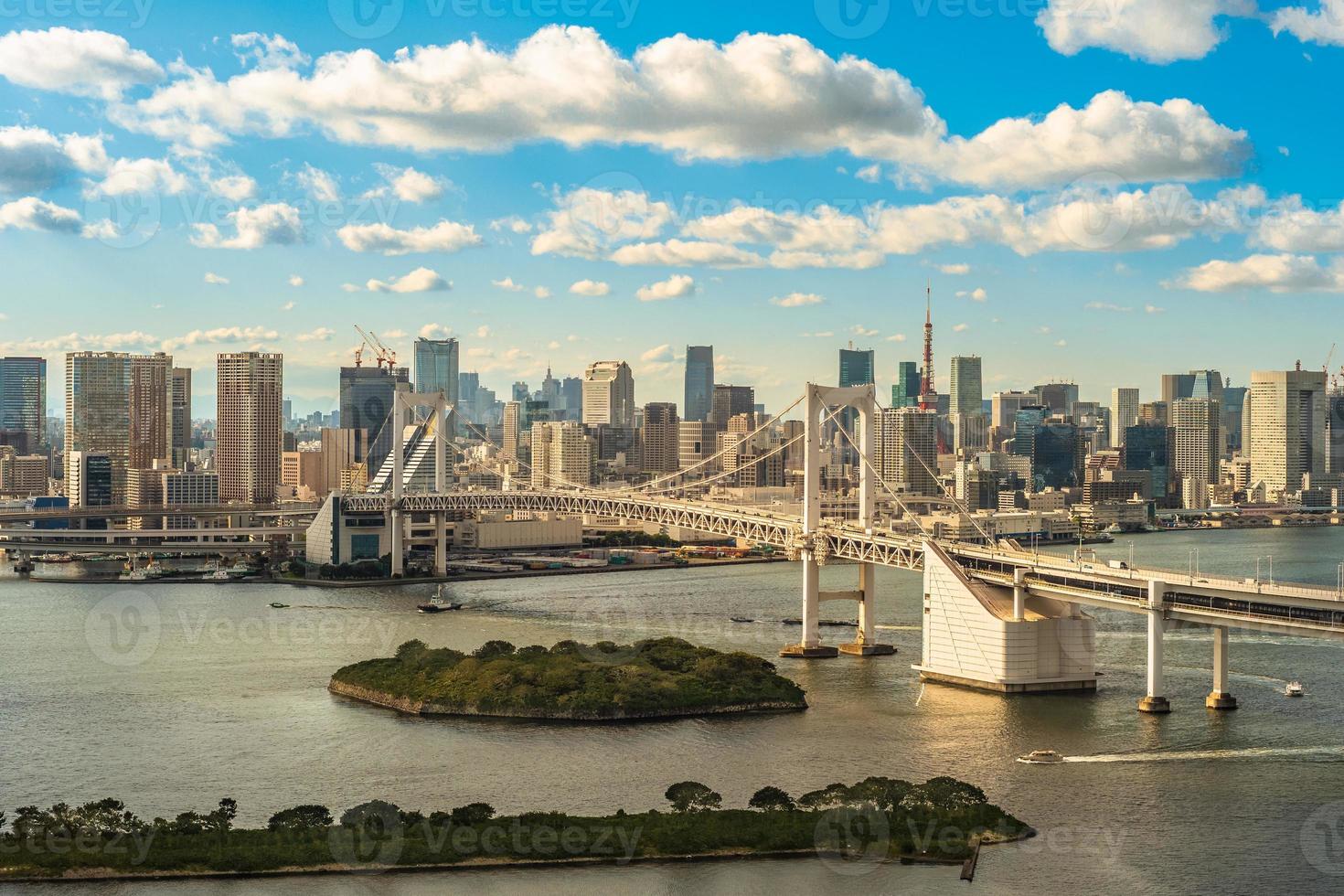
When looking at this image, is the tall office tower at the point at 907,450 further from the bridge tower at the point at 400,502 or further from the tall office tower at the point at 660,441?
the bridge tower at the point at 400,502

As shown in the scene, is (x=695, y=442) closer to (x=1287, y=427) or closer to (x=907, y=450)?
(x=907, y=450)

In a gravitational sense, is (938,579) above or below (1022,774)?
above

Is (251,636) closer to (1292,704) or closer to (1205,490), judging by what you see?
(1292,704)

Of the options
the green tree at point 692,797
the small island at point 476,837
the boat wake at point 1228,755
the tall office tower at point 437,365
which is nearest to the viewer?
the small island at point 476,837

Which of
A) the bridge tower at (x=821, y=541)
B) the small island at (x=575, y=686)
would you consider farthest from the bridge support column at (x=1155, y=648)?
the bridge tower at (x=821, y=541)

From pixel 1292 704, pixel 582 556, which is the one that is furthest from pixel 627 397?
pixel 1292 704

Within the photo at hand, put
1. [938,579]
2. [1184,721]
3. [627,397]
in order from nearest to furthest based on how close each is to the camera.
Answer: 1. [1184,721]
2. [938,579]
3. [627,397]

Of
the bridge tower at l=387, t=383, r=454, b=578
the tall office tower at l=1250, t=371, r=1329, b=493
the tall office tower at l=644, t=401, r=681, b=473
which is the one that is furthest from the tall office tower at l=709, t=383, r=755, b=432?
the bridge tower at l=387, t=383, r=454, b=578
